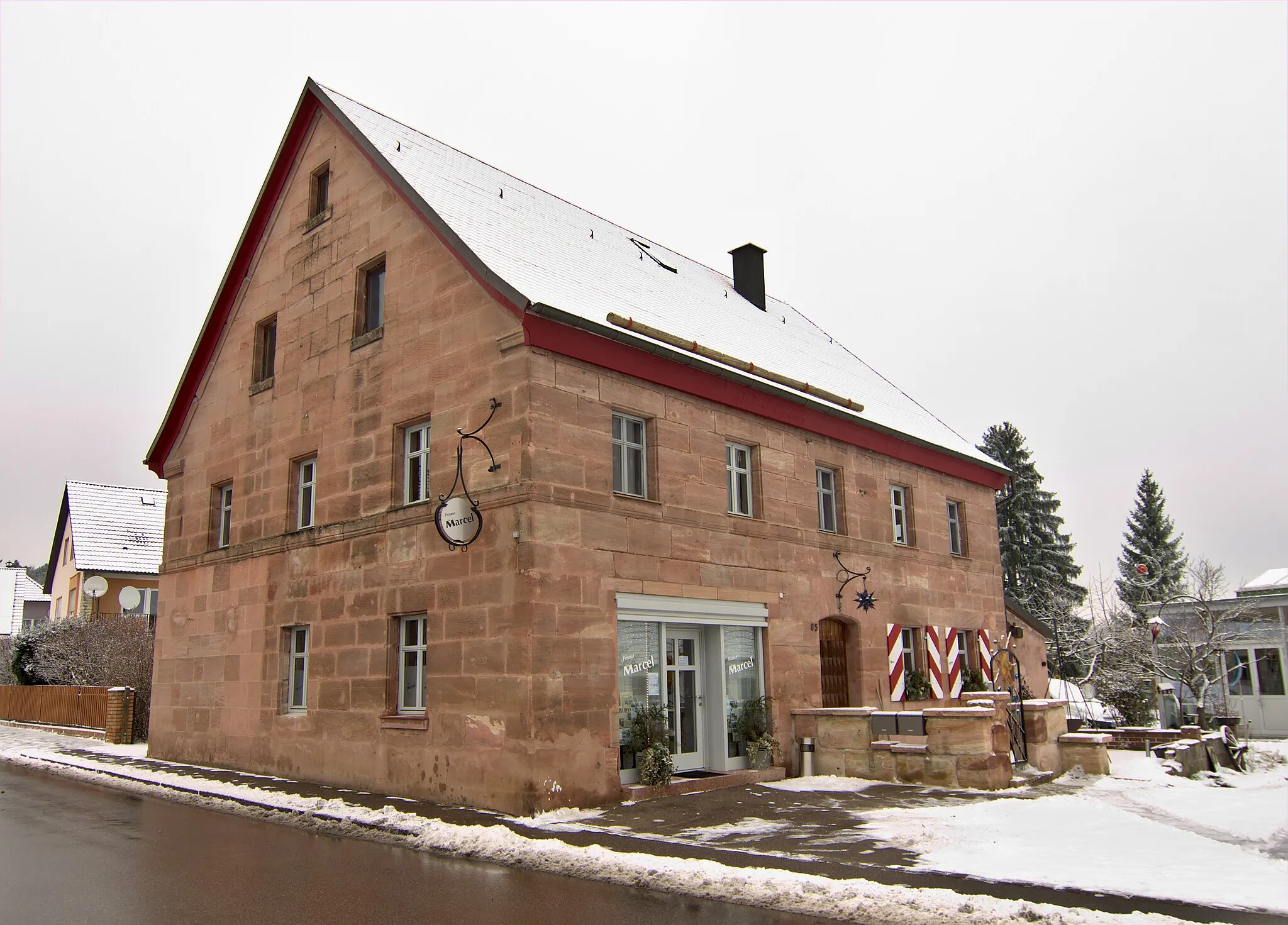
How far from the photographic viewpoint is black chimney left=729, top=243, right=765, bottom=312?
23.7 metres

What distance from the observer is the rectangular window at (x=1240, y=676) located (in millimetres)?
26891

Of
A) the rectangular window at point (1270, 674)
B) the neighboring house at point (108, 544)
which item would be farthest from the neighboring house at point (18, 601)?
the rectangular window at point (1270, 674)

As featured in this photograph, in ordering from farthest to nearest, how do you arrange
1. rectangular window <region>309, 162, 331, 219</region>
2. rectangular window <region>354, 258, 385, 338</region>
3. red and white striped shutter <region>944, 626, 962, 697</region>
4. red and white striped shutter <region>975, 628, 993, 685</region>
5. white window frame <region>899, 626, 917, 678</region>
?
red and white striped shutter <region>975, 628, 993, 685</region>, red and white striped shutter <region>944, 626, 962, 697</region>, white window frame <region>899, 626, 917, 678</region>, rectangular window <region>309, 162, 331, 219</region>, rectangular window <region>354, 258, 385, 338</region>

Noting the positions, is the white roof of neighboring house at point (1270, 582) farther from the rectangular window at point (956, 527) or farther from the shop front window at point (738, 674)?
the shop front window at point (738, 674)

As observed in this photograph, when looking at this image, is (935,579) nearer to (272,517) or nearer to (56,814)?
(272,517)

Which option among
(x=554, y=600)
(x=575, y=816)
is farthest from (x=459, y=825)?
(x=554, y=600)

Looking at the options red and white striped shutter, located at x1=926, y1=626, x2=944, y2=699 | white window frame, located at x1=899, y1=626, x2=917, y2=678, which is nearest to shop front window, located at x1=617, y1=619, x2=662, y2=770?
white window frame, located at x1=899, y1=626, x2=917, y2=678

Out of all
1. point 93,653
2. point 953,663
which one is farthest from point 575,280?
point 93,653

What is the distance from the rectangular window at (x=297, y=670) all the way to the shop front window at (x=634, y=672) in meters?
5.53

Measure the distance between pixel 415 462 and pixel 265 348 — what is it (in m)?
5.67

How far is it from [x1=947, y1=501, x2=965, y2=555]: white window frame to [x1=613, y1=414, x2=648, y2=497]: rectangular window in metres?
9.87

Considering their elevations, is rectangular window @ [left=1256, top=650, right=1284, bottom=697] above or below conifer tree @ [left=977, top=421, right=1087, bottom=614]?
below

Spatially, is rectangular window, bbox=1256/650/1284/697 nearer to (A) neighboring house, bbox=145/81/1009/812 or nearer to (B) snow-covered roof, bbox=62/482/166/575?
(A) neighboring house, bbox=145/81/1009/812

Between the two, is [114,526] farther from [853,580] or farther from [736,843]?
[736,843]
